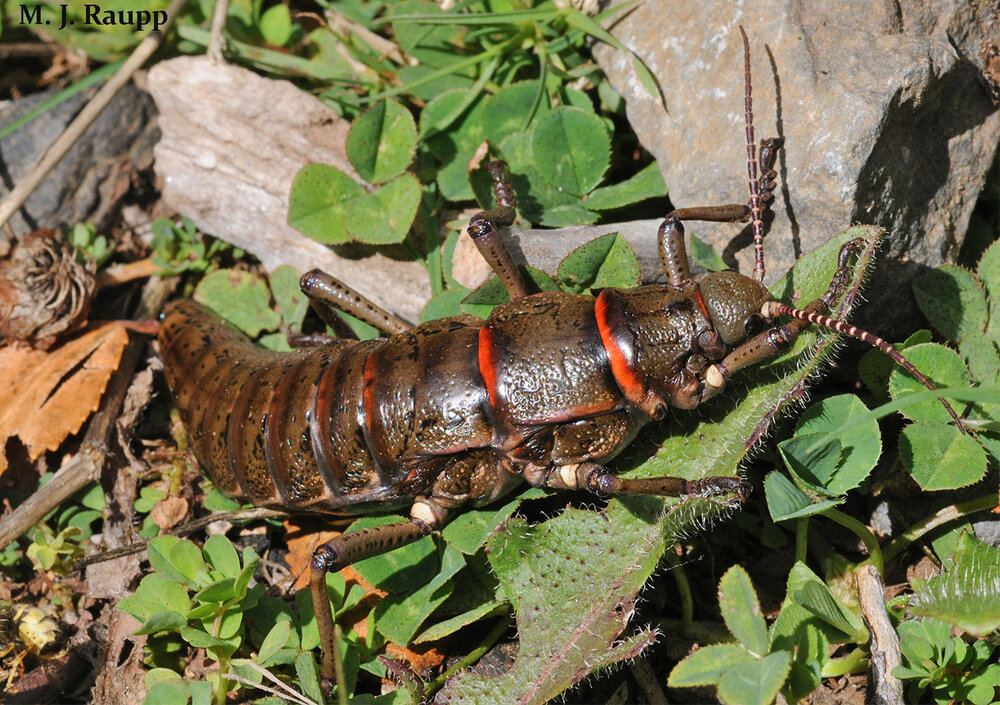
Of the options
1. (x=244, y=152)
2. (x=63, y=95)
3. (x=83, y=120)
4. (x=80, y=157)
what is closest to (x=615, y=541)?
(x=244, y=152)

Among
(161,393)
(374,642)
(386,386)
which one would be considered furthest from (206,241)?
(374,642)

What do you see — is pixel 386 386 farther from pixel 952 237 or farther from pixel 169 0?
pixel 169 0

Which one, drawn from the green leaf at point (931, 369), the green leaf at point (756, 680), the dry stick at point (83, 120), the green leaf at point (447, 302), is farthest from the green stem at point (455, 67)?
the green leaf at point (756, 680)

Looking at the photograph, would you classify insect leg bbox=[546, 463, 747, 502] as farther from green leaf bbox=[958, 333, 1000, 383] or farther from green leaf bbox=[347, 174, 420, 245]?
green leaf bbox=[347, 174, 420, 245]

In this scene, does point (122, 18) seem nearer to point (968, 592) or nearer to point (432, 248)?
point (432, 248)

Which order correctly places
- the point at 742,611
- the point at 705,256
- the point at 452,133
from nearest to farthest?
the point at 742,611 < the point at 705,256 < the point at 452,133

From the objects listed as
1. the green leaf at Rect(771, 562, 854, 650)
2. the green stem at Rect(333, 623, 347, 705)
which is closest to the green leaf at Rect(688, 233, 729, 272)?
the green leaf at Rect(771, 562, 854, 650)
